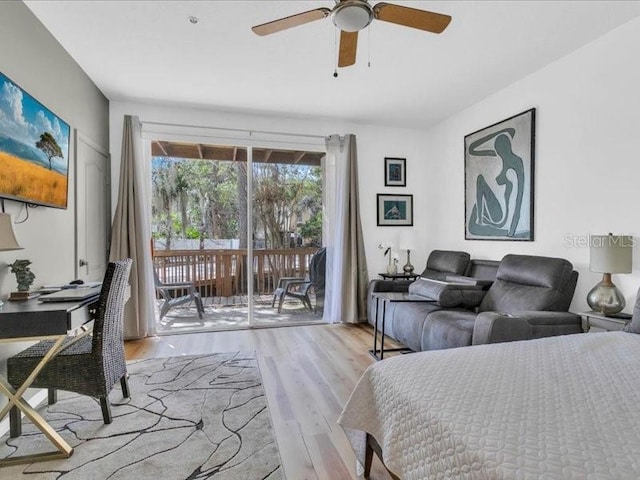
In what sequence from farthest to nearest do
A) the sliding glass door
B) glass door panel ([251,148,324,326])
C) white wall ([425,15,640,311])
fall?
glass door panel ([251,148,324,326]), the sliding glass door, white wall ([425,15,640,311])

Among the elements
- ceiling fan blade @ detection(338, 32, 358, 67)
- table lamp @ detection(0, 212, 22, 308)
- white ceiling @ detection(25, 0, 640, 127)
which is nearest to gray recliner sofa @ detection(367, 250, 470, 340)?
white ceiling @ detection(25, 0, 640, 127)

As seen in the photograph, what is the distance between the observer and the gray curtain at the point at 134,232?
3.86m

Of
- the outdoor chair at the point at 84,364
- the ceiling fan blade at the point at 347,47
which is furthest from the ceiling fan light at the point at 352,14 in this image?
the outdoor chair at the point at 84,364

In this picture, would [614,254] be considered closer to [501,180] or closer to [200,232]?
[501,180]

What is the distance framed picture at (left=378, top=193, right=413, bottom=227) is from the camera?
4883 mm

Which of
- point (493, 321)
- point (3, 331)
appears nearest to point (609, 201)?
point (493, 321)

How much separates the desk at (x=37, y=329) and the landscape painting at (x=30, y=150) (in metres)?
0.73

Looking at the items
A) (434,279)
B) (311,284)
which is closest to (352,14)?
(434,279)

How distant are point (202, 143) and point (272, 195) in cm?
103

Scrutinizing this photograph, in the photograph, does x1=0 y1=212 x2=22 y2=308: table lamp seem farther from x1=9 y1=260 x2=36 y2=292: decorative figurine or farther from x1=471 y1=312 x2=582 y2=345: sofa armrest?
x1=471 y1=312 x2=582 y2=345: sofa armrest

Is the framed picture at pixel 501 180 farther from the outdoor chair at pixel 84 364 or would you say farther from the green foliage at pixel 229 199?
the outdoor chair at pixel 84 364

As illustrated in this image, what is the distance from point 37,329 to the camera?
1.78 m

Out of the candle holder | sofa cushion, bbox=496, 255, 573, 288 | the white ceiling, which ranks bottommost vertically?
the candle holder

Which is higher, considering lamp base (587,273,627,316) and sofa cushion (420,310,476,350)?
lamp base (587,273,627,316)
